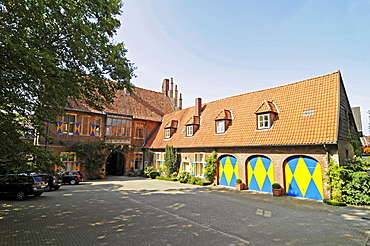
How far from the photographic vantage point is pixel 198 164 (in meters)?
21.9

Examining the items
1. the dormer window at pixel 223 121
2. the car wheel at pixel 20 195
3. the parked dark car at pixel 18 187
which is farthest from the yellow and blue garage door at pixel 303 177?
the car wheel at pixel 20 195

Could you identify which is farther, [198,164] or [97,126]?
[97,126]

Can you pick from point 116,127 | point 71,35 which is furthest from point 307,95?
point 116,127

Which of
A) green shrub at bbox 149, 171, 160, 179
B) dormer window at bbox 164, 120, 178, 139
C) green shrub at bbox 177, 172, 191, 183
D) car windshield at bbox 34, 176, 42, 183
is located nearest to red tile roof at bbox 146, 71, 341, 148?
green shrub at bbox 177, 172, 191, 183

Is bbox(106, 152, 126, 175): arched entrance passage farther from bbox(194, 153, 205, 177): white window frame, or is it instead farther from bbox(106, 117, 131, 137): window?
bbox(194, 153, 205, 177): white window frame

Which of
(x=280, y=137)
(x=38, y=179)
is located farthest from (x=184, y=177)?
(x=38, y=179)

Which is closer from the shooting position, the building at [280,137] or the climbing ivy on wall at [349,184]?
the climbing ivy on wall at [349,184]

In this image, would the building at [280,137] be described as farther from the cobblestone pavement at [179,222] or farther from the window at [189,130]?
the cobblestone pavement at [179,222]

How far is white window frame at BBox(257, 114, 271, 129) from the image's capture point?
17.4 m

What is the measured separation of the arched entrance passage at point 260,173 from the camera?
16.3 meters

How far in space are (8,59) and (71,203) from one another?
29.6ft

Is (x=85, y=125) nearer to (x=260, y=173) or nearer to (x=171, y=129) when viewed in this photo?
(x=171, y=129)

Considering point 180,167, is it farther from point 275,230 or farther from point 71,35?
point 71,35

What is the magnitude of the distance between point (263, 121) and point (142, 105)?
1808 centimetres
